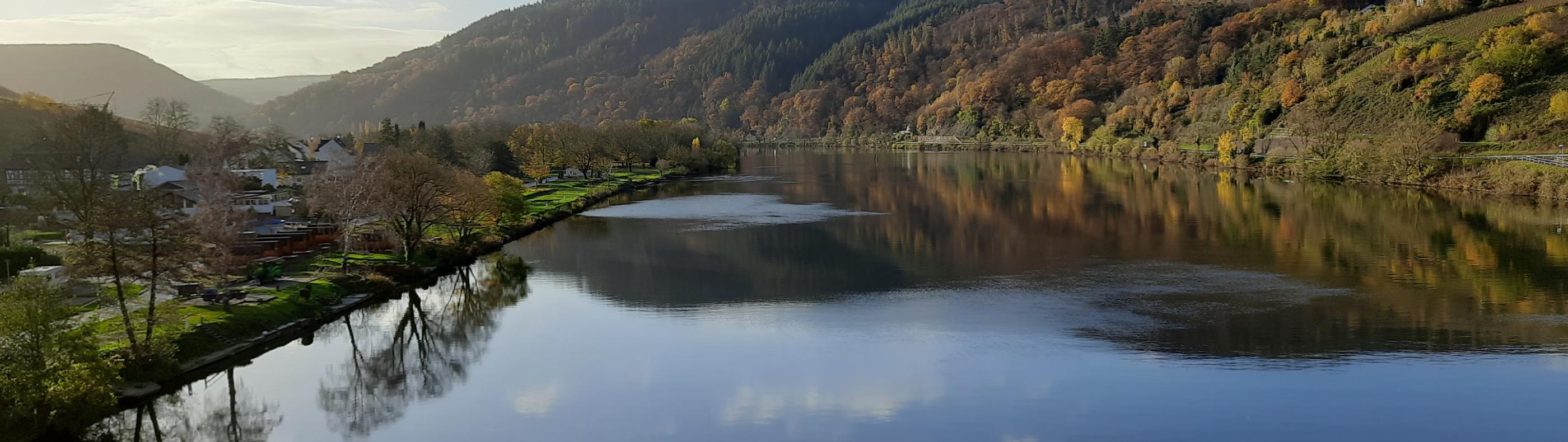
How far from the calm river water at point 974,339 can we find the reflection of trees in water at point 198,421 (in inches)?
2.2

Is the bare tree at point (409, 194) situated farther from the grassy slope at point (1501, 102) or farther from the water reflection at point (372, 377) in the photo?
the grassy slope at point (1501, 102)

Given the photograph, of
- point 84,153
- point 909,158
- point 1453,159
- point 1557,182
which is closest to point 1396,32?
point 1453,159

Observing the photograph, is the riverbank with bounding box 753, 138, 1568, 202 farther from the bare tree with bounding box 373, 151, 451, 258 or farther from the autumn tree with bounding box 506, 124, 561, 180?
the autumn tree with bounding box 506, 124, 561, 180

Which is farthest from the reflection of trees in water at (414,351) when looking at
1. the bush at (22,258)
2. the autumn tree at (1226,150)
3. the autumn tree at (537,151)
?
the autumn tree at (1226,150)

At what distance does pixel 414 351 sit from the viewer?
25.0 m

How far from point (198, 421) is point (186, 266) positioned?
11.2 ft

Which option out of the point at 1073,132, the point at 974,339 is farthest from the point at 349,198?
the point at 1073,132

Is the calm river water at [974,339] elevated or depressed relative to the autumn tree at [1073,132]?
depressed

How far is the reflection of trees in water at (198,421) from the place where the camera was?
18156mm

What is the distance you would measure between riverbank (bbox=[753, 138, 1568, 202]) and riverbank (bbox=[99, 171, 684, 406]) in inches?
1908

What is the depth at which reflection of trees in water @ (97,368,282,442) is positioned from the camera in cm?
1816

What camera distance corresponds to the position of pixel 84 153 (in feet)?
76.9

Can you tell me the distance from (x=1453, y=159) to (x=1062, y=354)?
48.1 m

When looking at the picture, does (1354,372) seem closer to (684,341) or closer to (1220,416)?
(1220,416)
